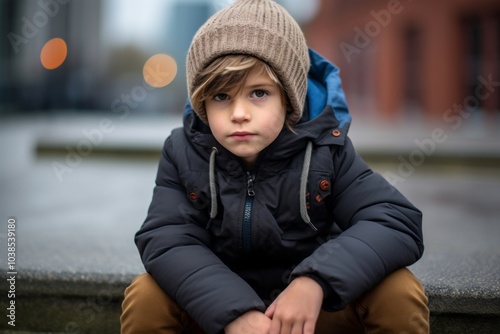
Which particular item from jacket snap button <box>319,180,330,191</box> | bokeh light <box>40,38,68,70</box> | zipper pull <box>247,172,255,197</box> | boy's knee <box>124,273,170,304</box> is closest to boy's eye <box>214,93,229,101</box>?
zipper pull <box>247,172,255,197</box>

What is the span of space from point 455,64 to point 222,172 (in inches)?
586

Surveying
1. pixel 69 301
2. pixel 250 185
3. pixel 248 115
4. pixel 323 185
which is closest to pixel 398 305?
pixel 323 185

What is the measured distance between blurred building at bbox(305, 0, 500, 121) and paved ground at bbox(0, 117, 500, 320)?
8.42 m

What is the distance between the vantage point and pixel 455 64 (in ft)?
49.9

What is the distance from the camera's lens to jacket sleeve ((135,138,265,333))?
1488mm

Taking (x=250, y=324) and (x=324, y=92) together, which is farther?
(x=324, y=92)

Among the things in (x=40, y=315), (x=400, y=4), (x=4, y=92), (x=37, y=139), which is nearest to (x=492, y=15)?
(x=400, y=4)

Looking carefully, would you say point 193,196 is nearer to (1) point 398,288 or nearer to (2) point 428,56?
(1) point 398,288

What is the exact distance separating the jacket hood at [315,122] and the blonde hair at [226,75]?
140mm

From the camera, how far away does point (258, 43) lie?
163 cm

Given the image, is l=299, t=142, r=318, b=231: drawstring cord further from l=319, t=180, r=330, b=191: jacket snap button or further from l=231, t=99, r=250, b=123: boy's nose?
l=231, t=99, r=250, b=123: boy's nose

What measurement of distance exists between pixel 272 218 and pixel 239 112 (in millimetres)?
330

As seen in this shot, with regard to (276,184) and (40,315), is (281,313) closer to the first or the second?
(276,184)

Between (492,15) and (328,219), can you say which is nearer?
(328,219)
